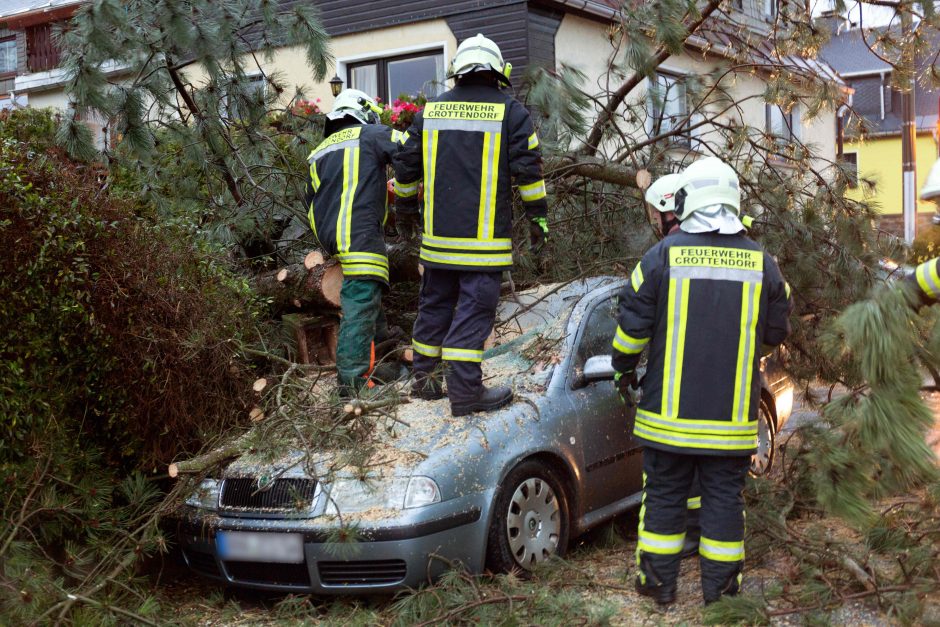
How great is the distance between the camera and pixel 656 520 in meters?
3.83

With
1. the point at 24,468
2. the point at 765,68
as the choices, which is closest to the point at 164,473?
the point at 24,468

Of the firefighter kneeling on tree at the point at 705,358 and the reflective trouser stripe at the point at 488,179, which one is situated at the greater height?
the reflective trouser stripe at the point at 488,179

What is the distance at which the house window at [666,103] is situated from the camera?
6338 mm

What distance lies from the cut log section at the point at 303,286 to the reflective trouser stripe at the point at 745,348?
2.47 meters

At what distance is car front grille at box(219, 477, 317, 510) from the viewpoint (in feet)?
12.9

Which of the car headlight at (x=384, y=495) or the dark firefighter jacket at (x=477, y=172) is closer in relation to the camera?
the car headlight at (x=384, y=495)

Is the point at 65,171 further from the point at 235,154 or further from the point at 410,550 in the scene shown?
the point at 410,550

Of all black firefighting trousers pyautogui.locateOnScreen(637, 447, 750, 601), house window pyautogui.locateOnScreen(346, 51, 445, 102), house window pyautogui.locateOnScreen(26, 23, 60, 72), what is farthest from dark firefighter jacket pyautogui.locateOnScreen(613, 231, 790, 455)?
house window pyautogui.locateOnScreen(26, 23, 60, 72)

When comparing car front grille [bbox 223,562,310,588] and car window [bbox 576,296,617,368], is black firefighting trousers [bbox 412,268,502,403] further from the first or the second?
car front grille [bbox 223,562,310,588]

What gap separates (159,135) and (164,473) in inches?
101

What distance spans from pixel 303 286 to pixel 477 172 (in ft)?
4.89

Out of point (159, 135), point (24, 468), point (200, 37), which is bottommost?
point (24, 468)

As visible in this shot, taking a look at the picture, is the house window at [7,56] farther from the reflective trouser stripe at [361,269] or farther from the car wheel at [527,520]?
the car wheel at [527,520]

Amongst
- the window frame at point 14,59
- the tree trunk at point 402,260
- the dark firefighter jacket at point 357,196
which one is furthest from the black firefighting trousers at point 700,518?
the window frame at point 14,59
